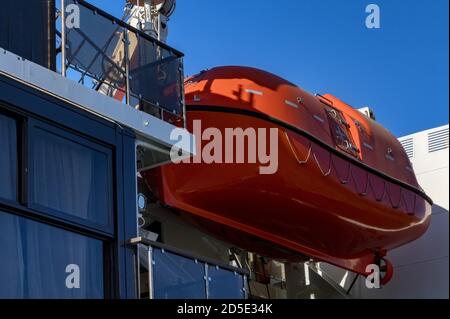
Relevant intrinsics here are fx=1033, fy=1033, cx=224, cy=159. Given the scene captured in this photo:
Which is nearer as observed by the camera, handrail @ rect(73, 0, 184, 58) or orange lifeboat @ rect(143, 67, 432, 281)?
handrail @ rect(73, 0, 184, 58)

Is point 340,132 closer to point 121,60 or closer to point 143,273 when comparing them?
point 121,60

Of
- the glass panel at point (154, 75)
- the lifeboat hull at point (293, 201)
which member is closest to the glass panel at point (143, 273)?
the glass panel at point (154, 75)

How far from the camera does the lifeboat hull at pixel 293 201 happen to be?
12562 millimetres

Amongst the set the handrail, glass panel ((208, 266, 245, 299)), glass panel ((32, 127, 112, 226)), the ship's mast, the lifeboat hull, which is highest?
the ship's mast

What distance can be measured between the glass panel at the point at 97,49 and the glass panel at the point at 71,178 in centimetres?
94

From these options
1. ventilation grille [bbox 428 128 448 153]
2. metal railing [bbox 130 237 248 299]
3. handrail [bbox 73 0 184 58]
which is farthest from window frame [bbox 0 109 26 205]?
ventilation grille [bbox 428 128 448 153]

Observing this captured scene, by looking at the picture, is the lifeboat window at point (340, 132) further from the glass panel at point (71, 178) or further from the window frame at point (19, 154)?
the window frame at point (19, 154)

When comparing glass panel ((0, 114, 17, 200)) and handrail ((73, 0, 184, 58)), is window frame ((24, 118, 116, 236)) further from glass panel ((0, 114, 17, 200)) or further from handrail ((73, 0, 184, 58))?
handrail ((73, 0, 184, 58))

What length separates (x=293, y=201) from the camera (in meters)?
13.6

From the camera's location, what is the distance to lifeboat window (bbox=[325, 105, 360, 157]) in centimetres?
1439

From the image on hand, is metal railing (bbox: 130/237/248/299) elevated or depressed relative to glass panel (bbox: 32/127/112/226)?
depressed

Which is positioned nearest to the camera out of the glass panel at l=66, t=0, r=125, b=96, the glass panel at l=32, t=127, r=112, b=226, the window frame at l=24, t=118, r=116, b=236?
the window frame at l=24, t=118, r=116, b=236

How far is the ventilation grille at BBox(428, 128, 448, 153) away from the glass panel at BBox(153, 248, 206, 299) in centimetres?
1255

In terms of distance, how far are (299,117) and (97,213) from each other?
6.38 m
